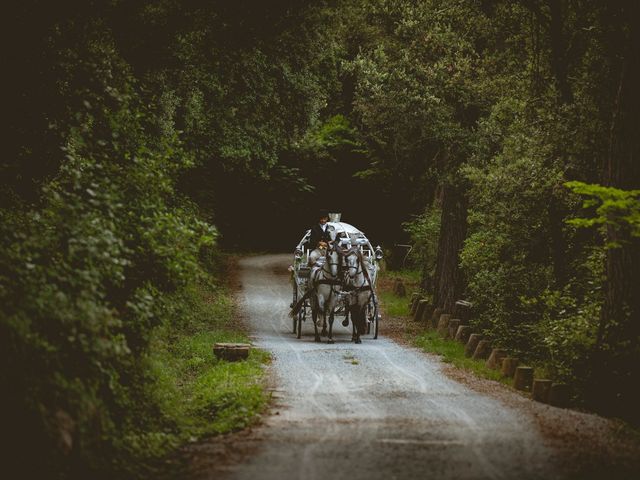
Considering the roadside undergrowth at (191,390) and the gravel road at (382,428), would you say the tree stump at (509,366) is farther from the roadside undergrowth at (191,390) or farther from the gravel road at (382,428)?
the roadside undergrowth at (191,390)

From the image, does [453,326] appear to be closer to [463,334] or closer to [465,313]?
[465,313]

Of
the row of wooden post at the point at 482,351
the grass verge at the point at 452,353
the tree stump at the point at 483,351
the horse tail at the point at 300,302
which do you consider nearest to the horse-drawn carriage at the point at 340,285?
the horse tail at the point at 300,302

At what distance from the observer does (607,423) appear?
12031 millimetres

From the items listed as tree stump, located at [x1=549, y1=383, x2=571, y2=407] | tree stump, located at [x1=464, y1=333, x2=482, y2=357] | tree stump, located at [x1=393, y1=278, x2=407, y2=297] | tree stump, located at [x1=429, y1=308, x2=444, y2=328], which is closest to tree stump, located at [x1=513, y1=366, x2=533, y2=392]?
tree stump, located at [x1=549, y1=383, x2=571, y2=407]

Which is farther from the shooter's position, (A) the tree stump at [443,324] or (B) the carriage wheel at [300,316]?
(A) the tree stump at [443,324]

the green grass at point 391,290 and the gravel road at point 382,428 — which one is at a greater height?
the gravel road at point 382,428

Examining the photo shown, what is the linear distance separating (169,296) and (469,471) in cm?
523

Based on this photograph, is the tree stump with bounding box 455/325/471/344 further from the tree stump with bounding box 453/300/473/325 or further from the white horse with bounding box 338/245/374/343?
the white horse with bounding box 338/245/374/343

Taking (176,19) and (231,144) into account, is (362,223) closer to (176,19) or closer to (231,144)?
(231,144)

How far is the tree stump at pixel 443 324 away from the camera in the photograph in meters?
22.7

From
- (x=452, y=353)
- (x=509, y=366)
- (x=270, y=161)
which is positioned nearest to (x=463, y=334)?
(x=452, y=353)

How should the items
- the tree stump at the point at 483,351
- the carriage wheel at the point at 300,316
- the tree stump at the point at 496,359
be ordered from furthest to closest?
the carriage wheel at the point at 300,316
the tree stump at the point at 483,351
the tree stump at the point at 496,359

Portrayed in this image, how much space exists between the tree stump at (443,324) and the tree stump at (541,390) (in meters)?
8.65

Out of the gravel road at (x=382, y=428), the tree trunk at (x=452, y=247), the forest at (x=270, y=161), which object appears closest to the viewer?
the gravel road at (x=382, y=428)
